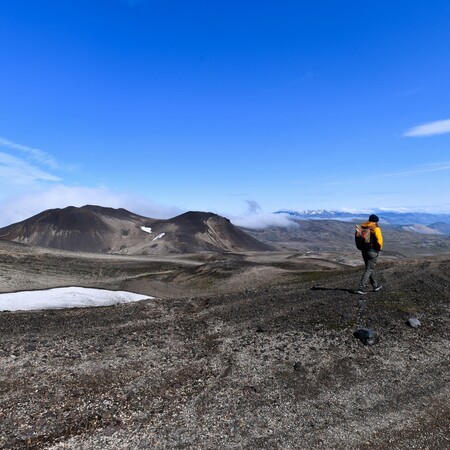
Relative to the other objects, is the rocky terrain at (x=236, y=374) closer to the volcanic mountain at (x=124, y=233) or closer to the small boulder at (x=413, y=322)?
the small boulder at (x=413, y=322)

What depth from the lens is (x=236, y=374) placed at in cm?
1162

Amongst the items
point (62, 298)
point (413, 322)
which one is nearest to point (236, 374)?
point (413, 322)

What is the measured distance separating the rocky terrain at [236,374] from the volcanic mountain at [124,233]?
120533 mm

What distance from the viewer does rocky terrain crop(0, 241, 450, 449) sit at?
8562mm

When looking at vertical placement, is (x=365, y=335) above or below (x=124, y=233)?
below

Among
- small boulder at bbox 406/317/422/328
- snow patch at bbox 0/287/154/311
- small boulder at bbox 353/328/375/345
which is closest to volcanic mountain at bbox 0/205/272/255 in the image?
snow patch at bbox 0/287/154/311

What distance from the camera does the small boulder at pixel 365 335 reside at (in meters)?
13.8

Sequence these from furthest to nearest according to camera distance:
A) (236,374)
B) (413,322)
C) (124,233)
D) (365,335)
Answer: (124,233) < (413,322) < (365,335) < (236,374)

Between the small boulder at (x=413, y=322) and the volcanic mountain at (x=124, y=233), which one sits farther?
the volcanic mountain at (x=124, y=233)

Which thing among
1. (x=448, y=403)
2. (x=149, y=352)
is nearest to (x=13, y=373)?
(x=149, y=352)

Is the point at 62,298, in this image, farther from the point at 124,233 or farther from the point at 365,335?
the point at 124,233

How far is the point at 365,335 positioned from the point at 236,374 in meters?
5.55

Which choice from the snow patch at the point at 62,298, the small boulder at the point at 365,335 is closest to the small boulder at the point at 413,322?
the small boulder at the point at 365,335

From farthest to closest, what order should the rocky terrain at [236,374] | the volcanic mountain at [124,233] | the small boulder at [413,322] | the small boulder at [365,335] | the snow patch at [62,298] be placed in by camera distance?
the volcanic mountain at [124,233], the snow patch at [62,298], the small boulder at [413,322], the small boulder at [365,335], the rocky terrain at [236,374]
